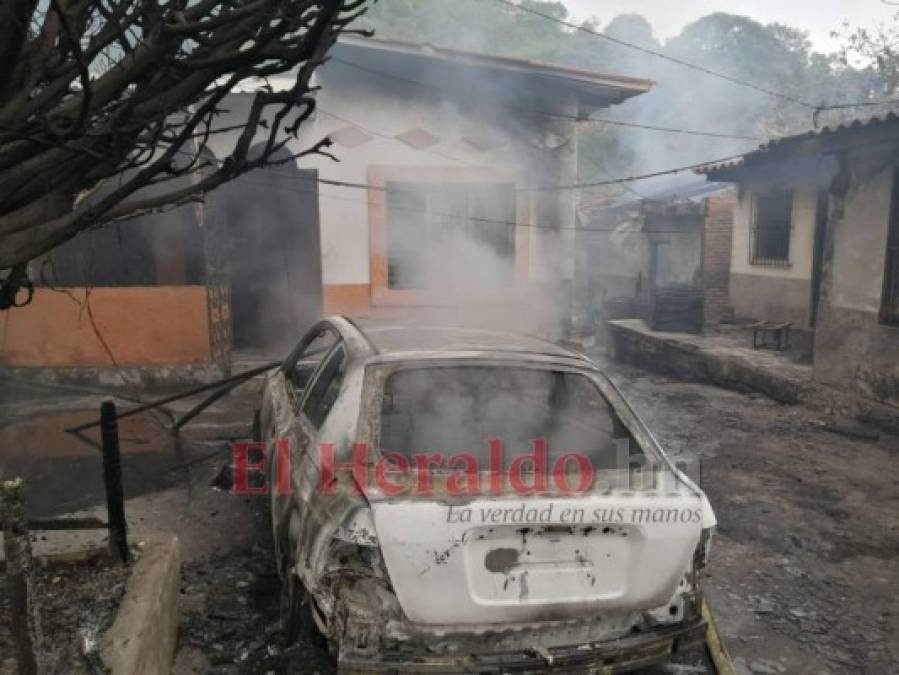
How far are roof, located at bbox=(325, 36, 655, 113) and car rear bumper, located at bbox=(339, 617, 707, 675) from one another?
25.5 ft

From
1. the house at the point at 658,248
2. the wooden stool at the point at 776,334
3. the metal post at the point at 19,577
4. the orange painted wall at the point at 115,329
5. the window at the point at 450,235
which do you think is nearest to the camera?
the metal post at the point at 19,577

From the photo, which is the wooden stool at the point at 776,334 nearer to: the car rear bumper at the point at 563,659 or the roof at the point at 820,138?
the roof at the point at 820,138

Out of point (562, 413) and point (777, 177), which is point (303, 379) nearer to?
point (562, 413)

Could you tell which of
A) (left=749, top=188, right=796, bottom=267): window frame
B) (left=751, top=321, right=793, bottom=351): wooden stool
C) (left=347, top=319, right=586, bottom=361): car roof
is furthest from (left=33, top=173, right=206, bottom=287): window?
(left=749, top=188, right=796, bottom=267): window frame

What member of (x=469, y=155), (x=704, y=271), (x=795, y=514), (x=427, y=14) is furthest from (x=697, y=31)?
(x=795, y=514)

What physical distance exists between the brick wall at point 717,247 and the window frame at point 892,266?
7.25 meters

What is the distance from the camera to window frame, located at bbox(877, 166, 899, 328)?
7629 mm

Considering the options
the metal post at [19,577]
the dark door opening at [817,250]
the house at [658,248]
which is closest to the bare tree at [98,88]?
the metal post at [19,577]

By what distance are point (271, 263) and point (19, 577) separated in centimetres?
1010

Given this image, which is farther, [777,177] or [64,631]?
[777,177]

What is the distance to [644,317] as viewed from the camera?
1498 centimetres

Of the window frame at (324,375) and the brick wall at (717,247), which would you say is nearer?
the window frame at (324,375)

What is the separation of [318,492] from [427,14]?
4009 centimetres

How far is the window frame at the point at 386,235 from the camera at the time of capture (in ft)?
31.8
